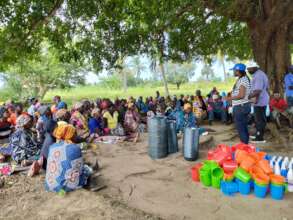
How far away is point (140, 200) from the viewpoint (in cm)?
396

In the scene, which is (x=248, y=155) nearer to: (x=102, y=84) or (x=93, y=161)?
(x=93, y=161)

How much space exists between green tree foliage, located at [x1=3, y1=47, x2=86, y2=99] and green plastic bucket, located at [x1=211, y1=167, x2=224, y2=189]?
21.1 meters

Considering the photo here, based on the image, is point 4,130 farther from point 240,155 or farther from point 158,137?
point 240,155

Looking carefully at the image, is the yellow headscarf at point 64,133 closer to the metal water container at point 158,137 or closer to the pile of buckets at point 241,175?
the metal water container at point 158,137

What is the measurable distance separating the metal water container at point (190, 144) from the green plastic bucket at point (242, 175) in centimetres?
136

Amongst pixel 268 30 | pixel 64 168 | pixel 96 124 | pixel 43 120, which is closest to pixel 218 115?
pixel 268 30

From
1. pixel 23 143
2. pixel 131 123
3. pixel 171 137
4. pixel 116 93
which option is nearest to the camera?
pixel 23 143

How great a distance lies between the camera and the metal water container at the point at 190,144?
532 cm

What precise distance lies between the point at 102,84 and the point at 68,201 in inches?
2116

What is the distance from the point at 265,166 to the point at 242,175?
33 cm

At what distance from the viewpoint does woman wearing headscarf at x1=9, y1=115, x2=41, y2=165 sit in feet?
18.3

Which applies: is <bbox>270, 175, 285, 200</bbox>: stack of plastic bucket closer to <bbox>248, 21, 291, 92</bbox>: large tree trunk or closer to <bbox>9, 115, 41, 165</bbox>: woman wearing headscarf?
<bbox>9, 115, 41, 165</bbox>: woman wearing headscarf

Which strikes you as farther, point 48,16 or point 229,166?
point 48,16

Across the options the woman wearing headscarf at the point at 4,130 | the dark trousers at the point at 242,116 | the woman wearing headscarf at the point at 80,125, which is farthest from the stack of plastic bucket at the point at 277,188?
the woman wearing headscarf at the point at 4,130
